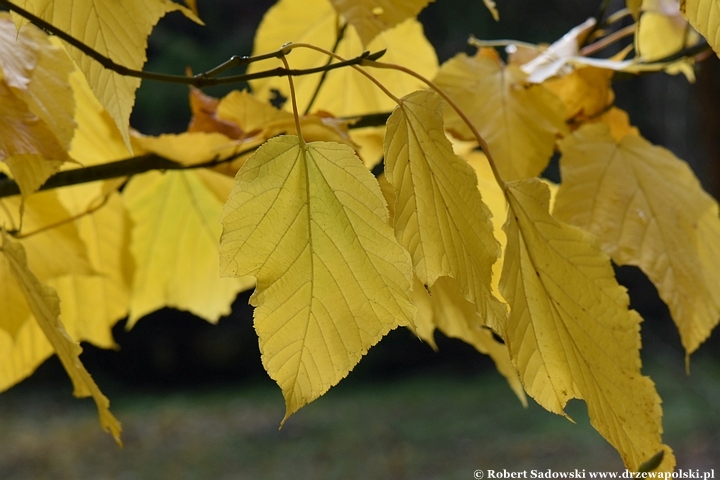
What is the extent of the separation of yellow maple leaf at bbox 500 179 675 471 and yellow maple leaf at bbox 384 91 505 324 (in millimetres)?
14

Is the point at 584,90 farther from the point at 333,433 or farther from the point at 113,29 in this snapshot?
the point at 333,433

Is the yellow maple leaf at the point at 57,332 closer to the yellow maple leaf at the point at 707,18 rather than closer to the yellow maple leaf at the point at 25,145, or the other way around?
the yellow maple leaf at the point at 25,145

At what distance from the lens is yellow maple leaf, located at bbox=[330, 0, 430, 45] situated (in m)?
0.19

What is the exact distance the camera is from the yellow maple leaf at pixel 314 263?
15cm

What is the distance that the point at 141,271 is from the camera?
0.35m

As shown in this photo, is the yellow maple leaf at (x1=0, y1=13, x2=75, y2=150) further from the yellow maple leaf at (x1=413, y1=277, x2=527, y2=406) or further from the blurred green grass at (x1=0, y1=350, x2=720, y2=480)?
the blurred green grass at (x1=0, y1=350, x2=720, y2=480)

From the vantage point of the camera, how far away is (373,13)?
20 centimetres

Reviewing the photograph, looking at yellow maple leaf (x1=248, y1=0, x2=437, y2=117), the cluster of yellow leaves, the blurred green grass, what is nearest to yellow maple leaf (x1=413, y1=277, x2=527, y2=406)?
the cluster of yellow leaves

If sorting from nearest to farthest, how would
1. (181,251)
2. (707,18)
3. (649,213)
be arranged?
1. (707,18)
2. (649,213)
3. (181,251)

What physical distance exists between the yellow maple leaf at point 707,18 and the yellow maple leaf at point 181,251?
0.25m

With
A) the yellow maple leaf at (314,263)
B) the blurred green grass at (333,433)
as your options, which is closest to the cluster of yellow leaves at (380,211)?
the yellow maple leaf at (314,263)

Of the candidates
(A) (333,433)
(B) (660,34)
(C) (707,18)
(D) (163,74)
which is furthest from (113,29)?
(A) (333,433)

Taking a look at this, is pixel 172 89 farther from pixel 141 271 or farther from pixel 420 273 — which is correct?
pixel 420 273

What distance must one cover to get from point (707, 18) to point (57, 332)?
17 centimetres
